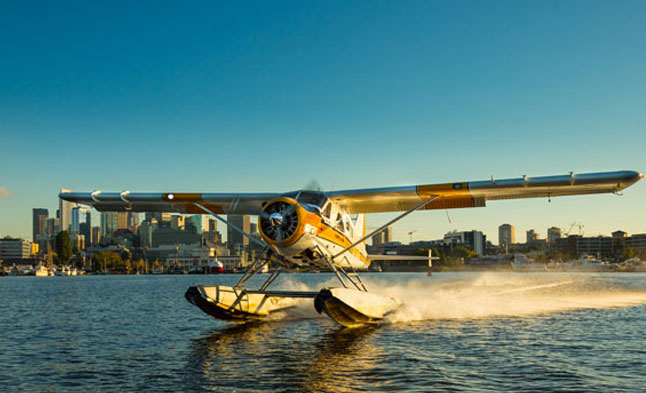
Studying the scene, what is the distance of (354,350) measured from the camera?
11.0 meters

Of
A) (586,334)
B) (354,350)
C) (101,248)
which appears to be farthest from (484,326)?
(101,248)

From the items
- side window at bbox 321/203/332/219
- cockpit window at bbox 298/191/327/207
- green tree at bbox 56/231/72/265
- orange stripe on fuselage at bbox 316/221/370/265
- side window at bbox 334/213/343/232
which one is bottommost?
green tree at bbox 56/231/72/265

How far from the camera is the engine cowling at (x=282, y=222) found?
11.9 metres

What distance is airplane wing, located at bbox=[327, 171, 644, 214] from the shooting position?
12.8 meters

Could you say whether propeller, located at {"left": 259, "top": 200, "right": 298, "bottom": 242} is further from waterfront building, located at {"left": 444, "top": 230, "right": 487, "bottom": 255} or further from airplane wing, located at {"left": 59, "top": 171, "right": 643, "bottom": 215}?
waterfront building, located at {"left": 444, "top": 230, "right": 487, "bottom": 255}

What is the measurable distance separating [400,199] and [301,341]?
5.06 metres

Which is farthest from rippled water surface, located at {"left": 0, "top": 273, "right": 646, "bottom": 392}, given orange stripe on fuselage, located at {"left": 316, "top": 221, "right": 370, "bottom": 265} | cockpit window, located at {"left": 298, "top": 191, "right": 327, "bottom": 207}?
cockpit window, located at {"left": 298, "top": 191, "right": 327, "bottom": 207}

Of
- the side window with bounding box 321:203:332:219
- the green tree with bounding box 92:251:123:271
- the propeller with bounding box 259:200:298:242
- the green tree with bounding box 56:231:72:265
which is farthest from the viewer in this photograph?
the green tree with bounding box 56:231:72:265

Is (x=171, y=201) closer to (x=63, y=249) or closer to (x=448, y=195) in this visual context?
(x=448, y=195)

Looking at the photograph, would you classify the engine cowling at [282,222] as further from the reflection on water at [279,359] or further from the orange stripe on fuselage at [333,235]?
the reflection on water at [279,359]

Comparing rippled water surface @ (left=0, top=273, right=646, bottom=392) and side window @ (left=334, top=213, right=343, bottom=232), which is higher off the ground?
side window @ (left=334, top=213, right=343, bottom=232)

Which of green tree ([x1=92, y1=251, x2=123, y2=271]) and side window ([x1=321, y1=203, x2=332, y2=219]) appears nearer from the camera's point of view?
side window ([x1=321, y1=203, x2=332, y2=219])

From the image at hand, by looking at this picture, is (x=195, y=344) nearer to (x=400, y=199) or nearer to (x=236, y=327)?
(x=236, y=327)

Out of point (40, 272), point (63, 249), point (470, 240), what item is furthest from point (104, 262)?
point (470, 240)
